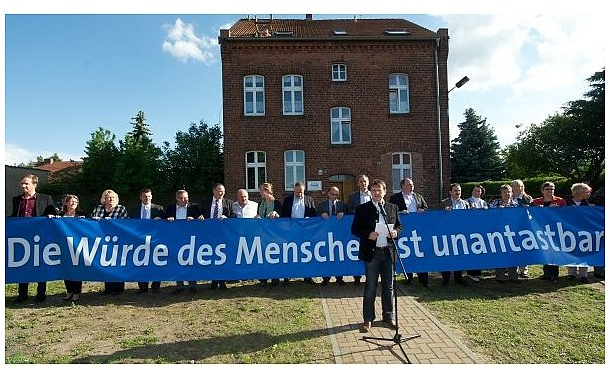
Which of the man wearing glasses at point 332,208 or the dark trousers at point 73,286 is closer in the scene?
the dark trousers at point 73,286

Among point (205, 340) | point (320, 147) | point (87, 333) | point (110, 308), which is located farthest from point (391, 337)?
point (320, 147)

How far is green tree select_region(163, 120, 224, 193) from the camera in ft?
94.2

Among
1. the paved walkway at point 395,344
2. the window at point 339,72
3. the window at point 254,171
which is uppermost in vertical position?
the window at point 339,72

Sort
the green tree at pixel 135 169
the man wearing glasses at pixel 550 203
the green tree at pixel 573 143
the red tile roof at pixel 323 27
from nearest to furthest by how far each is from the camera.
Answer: the man wearing glasses at pixel 550 203 → the red tile roof at pixel 323 27 → the green tree at pixel 135 169 → the green tree at pixel 573 143

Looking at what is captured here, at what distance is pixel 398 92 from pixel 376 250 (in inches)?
693

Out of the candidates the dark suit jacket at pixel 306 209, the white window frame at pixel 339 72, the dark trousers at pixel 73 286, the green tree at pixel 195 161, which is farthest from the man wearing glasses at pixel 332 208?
the green tree at pixel 195 161

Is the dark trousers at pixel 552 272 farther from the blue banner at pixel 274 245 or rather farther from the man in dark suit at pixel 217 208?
the man in dark suit at pixel 217 208

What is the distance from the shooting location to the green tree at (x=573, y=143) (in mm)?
29828

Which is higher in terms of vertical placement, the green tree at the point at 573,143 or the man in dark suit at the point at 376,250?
the green tree at the point at 573,143

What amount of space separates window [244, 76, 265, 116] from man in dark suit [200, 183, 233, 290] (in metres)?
13.7

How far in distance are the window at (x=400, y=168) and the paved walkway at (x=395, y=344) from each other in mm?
14940

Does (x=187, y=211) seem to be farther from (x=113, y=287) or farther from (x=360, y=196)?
(x=360, y=196)

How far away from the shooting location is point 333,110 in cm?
2123

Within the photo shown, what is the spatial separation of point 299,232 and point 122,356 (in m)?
3.52
